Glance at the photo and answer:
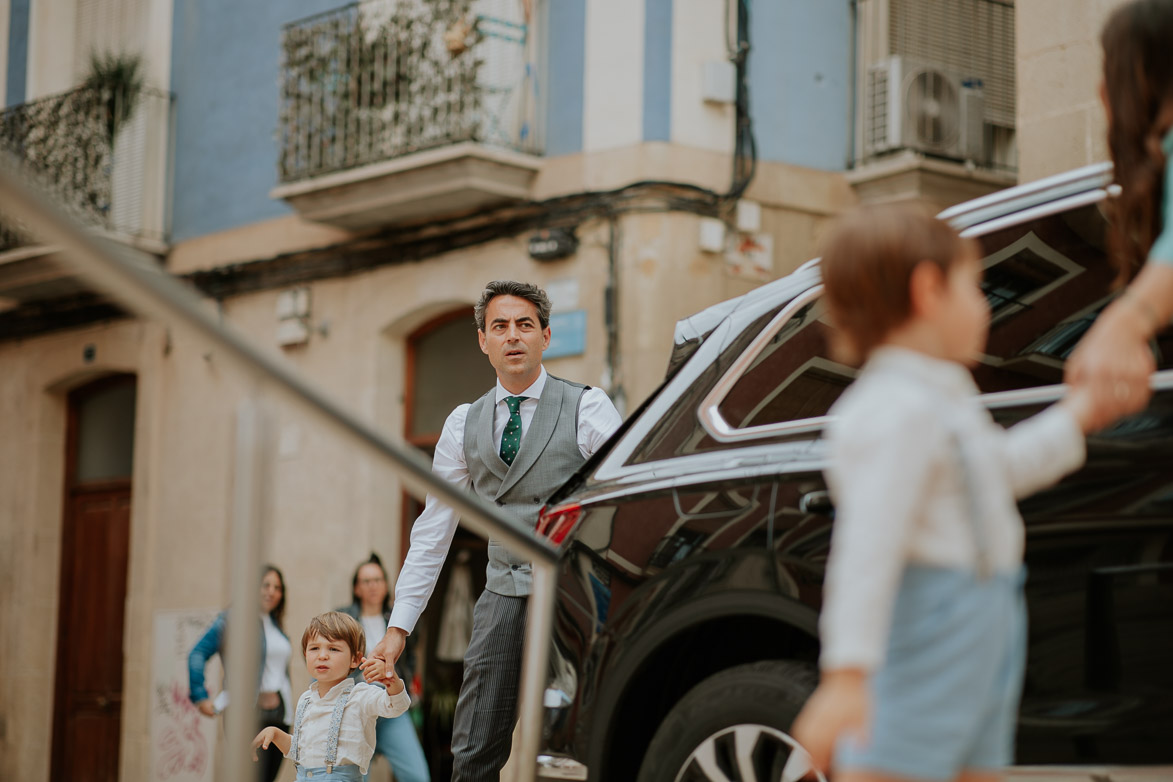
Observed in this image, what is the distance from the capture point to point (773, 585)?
3297mm

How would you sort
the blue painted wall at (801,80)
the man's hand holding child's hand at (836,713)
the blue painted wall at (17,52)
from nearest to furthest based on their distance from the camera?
the man's hand holding child's hand at (836,713)
the blue painted wall at (801,80)
the blue painted wall at (17,52)

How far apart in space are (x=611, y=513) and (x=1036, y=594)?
3.85 feet

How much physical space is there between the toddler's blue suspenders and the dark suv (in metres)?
1.37

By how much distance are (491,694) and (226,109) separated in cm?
1052

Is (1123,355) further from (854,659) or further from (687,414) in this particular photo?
(687,414)

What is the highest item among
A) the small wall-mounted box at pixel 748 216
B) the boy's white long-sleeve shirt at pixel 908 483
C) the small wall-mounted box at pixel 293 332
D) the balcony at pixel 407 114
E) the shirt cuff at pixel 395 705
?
the balcony at pixel 407 114

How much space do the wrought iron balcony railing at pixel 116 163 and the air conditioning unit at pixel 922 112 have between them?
6620 mm

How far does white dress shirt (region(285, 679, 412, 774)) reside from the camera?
16.3 feet

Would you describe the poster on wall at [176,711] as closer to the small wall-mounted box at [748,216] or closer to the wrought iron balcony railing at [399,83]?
the wrought iron balcony railing at [399,83]

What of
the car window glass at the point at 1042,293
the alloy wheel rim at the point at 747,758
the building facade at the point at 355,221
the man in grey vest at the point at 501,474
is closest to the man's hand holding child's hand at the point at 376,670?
the man in grey vest at the point at 501,474

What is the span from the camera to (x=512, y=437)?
4793 mm

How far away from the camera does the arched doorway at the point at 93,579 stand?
14664mm

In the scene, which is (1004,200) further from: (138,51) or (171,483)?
(138,51)

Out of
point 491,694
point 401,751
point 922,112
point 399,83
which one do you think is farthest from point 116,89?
point 491,694
